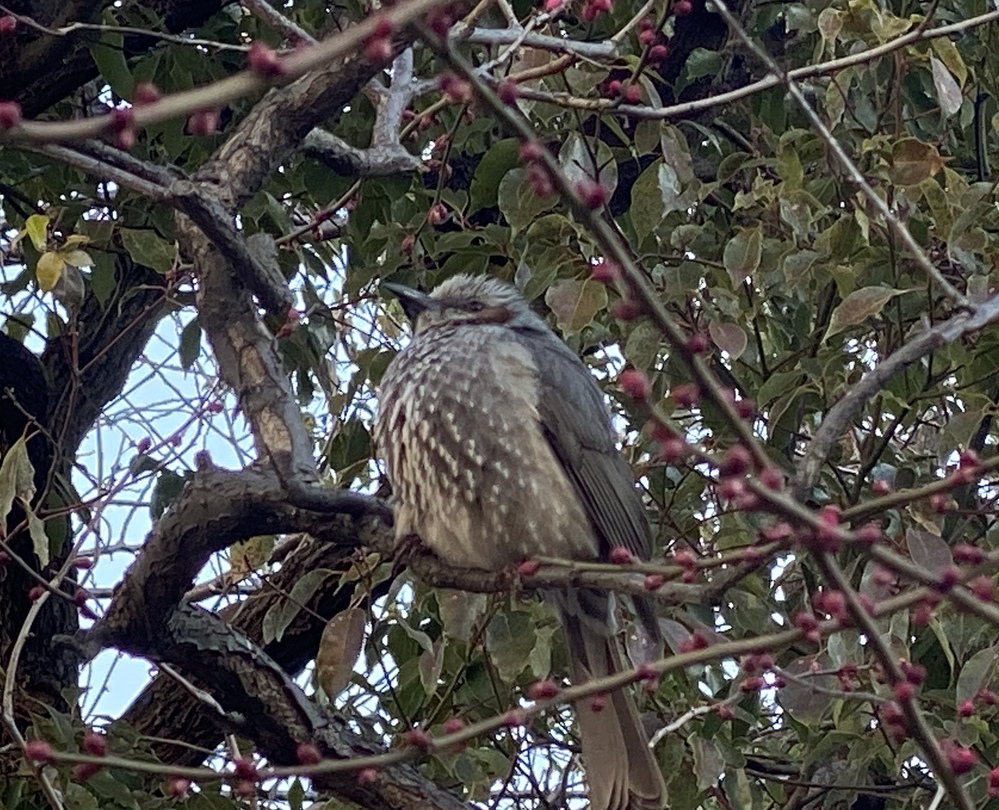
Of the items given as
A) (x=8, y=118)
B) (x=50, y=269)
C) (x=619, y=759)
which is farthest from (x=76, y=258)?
(x=8, y=118)

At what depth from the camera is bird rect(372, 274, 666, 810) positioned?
3486mm

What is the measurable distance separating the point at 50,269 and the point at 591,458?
129 centimetres

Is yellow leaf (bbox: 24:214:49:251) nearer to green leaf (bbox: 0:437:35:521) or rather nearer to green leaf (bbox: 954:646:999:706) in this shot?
green leaf (bbox: 0:437:35:521)

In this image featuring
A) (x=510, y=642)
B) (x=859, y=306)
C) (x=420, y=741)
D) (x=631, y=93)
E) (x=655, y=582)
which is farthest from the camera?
(x=510, y=642)

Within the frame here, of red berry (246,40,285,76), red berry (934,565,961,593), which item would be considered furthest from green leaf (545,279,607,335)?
red berry (246,40,285,76)

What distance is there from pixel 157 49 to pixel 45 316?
135cm

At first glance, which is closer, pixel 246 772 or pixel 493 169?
pixel 246 772

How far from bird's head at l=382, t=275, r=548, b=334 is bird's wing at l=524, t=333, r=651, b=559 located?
0.93ft

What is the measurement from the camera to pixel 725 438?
373cm

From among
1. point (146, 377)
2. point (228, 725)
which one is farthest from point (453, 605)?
point (146, 377)

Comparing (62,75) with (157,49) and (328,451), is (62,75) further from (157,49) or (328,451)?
(328,451)

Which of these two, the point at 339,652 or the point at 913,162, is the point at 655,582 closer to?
the point at 913,162

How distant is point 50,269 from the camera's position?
3332mm

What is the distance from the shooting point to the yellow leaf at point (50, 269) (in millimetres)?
3326
